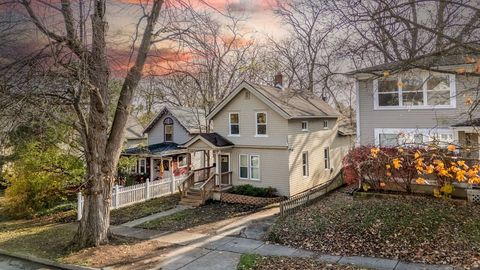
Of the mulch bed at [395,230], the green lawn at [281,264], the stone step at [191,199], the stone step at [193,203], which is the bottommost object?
the stone step at [193,203]

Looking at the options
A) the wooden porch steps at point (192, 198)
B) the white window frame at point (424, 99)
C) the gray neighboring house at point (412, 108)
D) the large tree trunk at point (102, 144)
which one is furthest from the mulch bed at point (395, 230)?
the wooden porch steps at point (192, 198)

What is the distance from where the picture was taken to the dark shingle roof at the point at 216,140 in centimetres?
2266

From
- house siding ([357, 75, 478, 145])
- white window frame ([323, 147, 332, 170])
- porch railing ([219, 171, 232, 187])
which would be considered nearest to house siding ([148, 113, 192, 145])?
porch railing ([219, 171, 232, 187])

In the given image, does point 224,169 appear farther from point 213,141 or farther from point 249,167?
point 213,141

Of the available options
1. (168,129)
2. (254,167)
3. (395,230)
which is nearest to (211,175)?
(254,167)

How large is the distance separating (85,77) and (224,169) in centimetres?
1442

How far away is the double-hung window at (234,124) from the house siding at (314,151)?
12.0 ft

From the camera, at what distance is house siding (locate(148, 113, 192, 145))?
3091 cm

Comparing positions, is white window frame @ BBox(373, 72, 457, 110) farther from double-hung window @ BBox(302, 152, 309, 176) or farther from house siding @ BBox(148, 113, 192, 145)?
house siding @ BBox(148, 113, 192, 145)

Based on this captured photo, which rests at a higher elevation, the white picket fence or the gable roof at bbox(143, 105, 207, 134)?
the gable roof at bbox(143, 105, 207, 134)

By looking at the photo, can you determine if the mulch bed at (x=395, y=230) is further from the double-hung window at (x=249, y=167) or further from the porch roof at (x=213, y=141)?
the porch roof at (x=213, y=141)

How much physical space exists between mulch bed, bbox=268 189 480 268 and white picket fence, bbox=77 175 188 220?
11.0m

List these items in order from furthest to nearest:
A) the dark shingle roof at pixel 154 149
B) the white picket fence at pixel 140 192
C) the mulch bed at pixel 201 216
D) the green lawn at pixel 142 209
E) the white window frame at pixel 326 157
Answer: the dark shingle roof at pixel 154 149 < the white window frame at pixel 326 157 < the white picket fence at pixel 140 192 < the green lawn at pixel 142 209 < the mulch bed at pixel 201 216

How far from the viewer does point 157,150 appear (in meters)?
29.5
